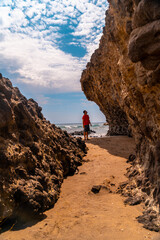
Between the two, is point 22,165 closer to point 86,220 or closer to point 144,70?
point 86,220

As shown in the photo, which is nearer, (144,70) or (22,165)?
(144,70)

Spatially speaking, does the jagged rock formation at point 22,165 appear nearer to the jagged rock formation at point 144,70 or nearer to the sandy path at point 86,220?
the sandy path at point 86,220

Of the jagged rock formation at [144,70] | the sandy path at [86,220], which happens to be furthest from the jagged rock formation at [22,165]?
the jagged rock formation at [144,70]

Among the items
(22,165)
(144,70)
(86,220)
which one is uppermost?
(144,70)

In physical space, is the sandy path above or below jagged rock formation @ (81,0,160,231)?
below

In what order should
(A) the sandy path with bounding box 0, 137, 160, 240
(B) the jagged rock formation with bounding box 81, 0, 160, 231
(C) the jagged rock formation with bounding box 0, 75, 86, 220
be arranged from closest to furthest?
1. (B) the jagged rock formation with bounding box 81, 0, 160, 231
2. (A) the sandy path with bounding box 0, 137, 160, 240
3. (C) the jagged rock formation with bounding box 0, 75, 86, 220

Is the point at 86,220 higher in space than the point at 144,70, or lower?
lower

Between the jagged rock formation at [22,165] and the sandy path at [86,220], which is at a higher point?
the jagged rock formation at [22,165]

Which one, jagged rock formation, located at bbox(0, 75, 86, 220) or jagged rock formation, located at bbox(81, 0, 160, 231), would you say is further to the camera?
jagged rock formation, located at bbox(0, 75, 86, 220)

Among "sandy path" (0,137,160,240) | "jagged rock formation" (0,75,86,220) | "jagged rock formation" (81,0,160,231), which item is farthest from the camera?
"jagged rock formation" (0,75,86,220)

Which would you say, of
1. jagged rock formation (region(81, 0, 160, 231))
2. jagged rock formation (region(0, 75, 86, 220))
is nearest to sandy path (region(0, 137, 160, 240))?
jagged rock formation (region(0, 75, 86, 220))

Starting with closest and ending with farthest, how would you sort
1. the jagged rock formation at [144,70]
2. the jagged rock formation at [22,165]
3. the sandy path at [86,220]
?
the jagged rock formation at [144,70], the sandy path at [86,220], the jagged rock formation at [22,165]

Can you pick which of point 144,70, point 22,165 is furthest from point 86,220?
point 144,70

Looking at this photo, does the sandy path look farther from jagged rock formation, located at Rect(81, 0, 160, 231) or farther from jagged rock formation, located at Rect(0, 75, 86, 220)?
jagged rock formation, located at Rect(81, 0, 160, 231)
